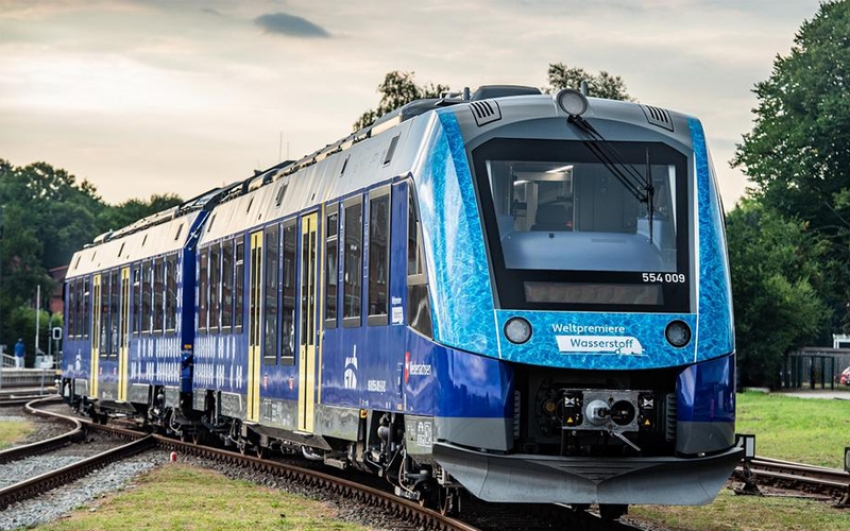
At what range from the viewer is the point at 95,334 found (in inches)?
1347

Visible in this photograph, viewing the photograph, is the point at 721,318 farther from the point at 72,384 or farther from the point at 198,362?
the point at 72,384

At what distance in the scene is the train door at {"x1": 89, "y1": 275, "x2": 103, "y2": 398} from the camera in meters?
33.9

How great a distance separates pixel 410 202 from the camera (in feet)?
46.2

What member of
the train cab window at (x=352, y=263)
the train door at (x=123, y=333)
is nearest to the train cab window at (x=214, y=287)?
the train door at (x=123, y=333)

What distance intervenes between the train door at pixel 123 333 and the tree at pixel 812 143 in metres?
43.7

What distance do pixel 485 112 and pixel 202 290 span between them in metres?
11.8

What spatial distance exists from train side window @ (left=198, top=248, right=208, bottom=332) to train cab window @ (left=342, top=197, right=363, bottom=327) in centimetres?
835

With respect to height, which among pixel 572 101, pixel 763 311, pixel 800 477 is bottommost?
pixel 800 477

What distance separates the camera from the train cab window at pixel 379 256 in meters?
14.8

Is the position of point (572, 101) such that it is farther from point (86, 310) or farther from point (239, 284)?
point (86, 310)

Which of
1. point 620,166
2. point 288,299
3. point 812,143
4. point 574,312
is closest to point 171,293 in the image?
point 288,299

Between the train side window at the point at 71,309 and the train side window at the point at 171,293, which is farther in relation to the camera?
the train side window at the point at 71,309

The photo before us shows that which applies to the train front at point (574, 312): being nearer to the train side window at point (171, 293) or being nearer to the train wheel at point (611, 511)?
the train wheel at point (611, 511)

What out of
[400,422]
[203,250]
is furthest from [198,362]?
[400,422]
